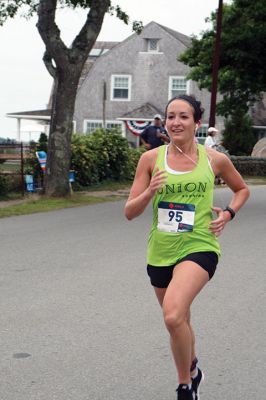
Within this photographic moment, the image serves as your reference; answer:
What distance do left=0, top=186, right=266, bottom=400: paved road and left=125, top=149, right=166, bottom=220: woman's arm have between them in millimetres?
1115

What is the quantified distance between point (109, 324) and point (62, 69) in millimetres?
12458

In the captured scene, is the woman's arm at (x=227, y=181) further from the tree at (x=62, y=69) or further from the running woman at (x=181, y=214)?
the tree at (x=62, y=69)

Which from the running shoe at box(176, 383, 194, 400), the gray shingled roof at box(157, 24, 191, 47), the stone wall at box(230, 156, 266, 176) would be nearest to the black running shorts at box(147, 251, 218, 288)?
the running shoe at box(176, 383, 194, 400)

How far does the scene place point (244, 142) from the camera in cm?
4503

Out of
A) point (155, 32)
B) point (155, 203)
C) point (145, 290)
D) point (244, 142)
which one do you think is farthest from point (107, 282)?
point (155, 32)

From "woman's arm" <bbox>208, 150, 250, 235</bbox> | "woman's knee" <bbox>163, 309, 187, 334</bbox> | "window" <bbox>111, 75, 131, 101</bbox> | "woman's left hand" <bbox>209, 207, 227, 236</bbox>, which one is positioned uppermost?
"woman's arm" <bbox>208, 150, 250, 235</bbox>

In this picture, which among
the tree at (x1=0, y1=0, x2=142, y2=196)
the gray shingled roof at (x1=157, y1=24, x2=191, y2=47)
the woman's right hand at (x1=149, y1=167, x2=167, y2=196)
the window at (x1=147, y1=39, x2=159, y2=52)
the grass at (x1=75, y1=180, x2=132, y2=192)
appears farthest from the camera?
the window at (x1=147, y1=39, x2=159, y2=52)

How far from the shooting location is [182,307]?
15.0 feet

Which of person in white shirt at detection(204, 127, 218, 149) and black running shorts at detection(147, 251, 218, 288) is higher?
black running shorts at detection(147, 251, 218, 288)

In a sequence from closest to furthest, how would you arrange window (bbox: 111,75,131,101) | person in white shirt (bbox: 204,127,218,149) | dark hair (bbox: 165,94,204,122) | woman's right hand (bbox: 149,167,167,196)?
1. woman's right hand (bbox: 149,167,167,196)
2. dark hair (bbox: 165,94,204,122)
3. person in white shirt (bbox: 204,127,218,149)
4. window (bbox: 111,75,131,101)

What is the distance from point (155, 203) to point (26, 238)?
7.87 metres

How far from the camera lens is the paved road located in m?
5.40

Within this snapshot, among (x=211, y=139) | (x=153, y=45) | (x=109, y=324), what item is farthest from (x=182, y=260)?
(x=153, y=45)

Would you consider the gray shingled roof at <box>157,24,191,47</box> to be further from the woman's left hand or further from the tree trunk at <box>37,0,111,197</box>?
the woman's left hand
